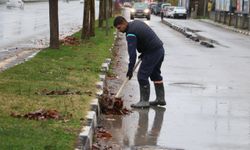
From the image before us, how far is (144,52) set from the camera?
11.1m

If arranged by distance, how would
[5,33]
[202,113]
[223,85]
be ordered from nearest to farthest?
[202,113] < [223,85] < [5,33]

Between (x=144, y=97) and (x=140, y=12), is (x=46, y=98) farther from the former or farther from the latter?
(x=140, y=12)

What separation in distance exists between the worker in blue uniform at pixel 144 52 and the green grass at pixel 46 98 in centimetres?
89

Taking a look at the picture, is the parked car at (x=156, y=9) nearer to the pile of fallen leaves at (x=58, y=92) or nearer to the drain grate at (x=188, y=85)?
the drain grate at (x=188, y=85)

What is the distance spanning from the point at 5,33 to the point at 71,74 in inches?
693

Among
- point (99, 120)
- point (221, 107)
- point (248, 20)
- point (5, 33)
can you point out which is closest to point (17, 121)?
point (99, 120)

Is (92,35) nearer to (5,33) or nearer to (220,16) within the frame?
(5,33)

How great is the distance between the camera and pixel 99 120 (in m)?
9.78

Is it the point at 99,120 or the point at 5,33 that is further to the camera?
the point at 5,33

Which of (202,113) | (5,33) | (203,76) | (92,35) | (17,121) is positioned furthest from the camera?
(5,33)

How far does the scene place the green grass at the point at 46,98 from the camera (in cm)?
709

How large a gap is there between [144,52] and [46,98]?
2131 millimetres

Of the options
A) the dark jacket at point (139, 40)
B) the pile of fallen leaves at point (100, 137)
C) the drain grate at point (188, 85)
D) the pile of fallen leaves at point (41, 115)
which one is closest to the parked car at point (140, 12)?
the drain grate at point (188, 85)

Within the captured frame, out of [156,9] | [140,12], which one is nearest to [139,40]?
[140,12]
